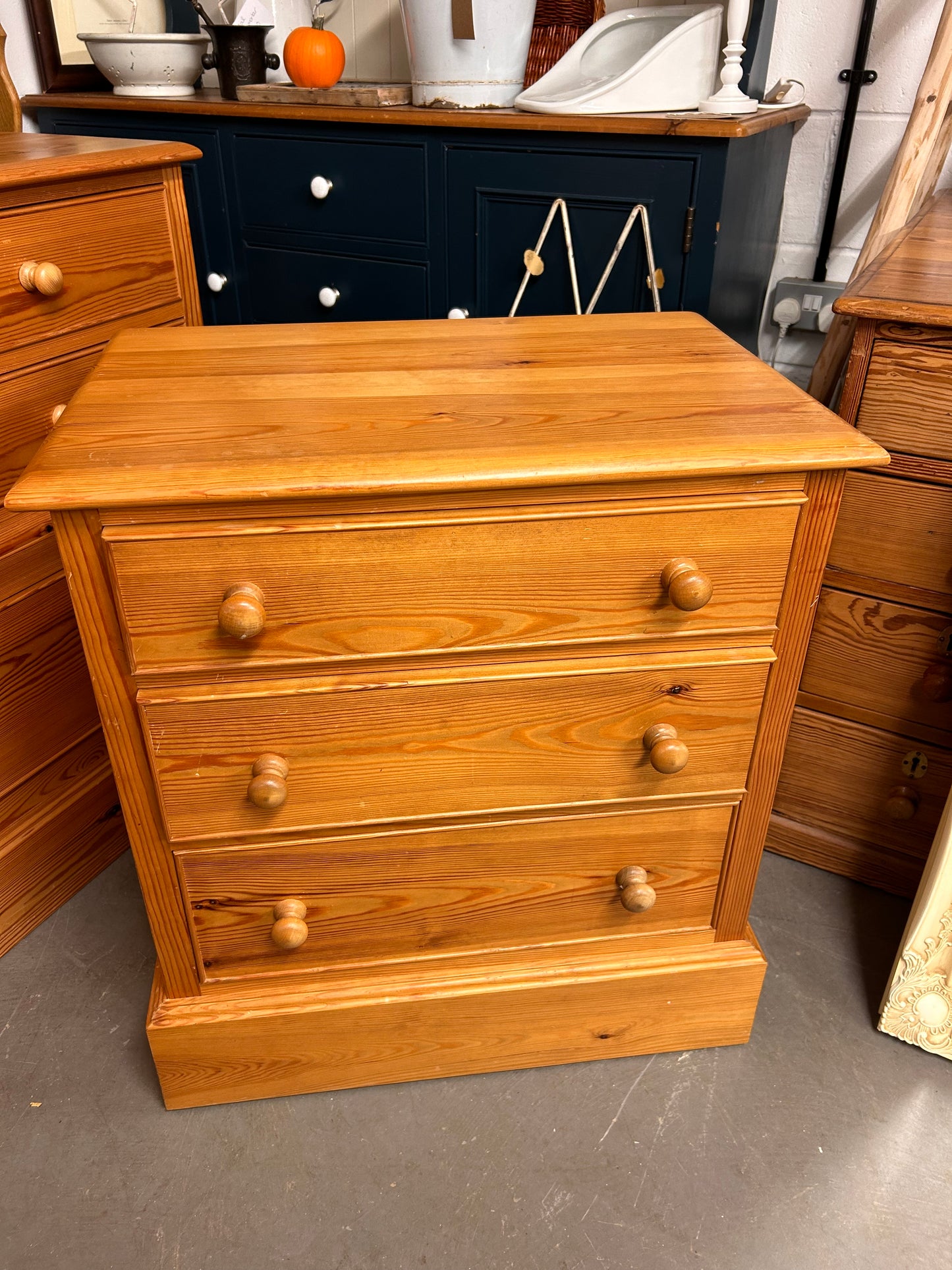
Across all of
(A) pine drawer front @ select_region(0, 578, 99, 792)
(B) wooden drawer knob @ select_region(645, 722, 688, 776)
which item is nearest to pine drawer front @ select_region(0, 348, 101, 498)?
(A) pine drawer front @ select_region(0, 578, 99, 792)

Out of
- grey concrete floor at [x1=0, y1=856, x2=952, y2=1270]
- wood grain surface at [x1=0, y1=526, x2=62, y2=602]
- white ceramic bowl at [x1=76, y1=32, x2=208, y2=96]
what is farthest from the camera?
white ceramic bowl at [x1=76, y1=32, x2=208, y2=96]

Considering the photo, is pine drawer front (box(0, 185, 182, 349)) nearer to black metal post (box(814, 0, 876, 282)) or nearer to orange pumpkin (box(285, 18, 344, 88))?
orange pumpkin (box(285, 18, 344, 88))

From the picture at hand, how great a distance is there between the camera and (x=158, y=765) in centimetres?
92

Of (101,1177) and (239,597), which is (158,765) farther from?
(101,1177)

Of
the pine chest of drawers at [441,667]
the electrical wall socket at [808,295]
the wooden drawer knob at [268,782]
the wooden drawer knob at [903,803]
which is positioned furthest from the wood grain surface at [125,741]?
the electrical wall socket at [808,295]

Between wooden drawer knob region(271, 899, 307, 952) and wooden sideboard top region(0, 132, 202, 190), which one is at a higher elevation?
wooden sideboard top region(0, 132, 202, 190)

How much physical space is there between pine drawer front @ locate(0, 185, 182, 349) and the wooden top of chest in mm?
167

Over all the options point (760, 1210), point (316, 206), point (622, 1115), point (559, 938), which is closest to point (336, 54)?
point (316, 206)

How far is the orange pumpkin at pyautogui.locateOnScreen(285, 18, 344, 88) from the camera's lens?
6.12 ft

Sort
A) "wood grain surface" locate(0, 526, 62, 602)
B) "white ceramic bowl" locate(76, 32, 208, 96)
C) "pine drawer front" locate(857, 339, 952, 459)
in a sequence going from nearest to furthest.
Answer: "pine drawer front" locate(857, 339, 952, 459)
"wood grain surface" locate(0, 526, 62, 602)
"white ceramic bowl" locate(76, 32, 208, 96)

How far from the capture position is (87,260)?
1221mm

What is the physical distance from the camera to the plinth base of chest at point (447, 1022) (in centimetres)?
108

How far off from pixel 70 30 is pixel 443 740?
6.47 ft

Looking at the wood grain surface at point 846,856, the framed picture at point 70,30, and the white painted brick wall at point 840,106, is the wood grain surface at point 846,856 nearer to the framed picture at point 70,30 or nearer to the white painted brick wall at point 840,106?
the white painted brick wall at point 840,106
